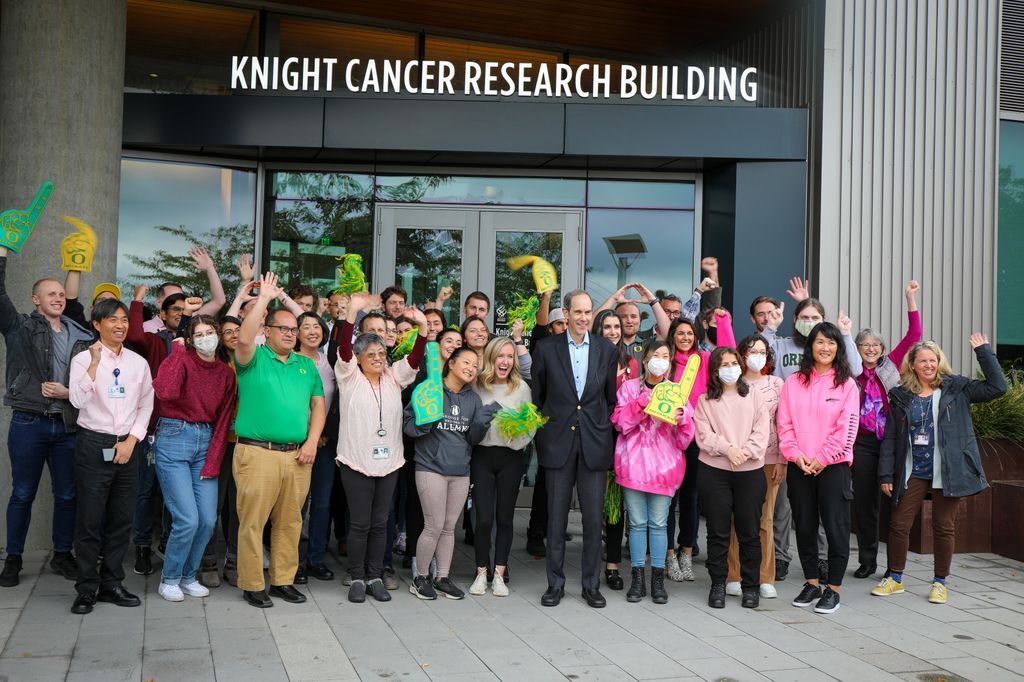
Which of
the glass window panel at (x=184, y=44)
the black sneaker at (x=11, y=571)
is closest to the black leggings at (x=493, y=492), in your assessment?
the black sneaker at (x=11, y=571)

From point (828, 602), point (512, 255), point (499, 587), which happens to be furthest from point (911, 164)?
point (499, 587)

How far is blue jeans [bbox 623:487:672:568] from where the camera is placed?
7.07 metres

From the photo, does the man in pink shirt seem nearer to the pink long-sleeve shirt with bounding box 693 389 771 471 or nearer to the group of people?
the group of people

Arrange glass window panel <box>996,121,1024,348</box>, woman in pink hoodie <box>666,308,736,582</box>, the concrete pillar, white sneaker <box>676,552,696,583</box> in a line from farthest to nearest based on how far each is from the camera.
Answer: glass window panel <box>996,121,1024,348</box>, the concrete pillar, white sneaker <box>676,552,696,583</box>, woman in pink hoodie <box>666,308,736,582</box>

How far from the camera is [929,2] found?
11.5 meters

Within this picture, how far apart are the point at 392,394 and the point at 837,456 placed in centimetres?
311

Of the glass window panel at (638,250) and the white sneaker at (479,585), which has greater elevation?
the glass window panel at (638,250)

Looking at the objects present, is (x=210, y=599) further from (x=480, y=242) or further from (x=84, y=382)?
(x=480, y=242)

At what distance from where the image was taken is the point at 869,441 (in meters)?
7.91

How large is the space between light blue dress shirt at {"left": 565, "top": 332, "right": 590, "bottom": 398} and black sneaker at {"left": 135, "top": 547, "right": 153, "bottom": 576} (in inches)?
136

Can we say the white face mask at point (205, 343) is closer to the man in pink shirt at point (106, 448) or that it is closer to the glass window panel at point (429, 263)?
the man in pink shirt at point (106, 448)

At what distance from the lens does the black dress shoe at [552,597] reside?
6.86 m

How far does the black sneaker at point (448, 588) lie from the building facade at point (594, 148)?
4.83 meters

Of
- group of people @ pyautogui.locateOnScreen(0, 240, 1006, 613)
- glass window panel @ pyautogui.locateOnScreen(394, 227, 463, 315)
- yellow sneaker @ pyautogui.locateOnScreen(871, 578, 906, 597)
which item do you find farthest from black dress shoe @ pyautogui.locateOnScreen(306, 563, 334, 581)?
glass window panel @ pyautogui.locateOnScreen(394, 227, 463, 315)
